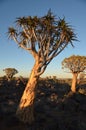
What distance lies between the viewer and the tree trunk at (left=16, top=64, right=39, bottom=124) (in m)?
12.8

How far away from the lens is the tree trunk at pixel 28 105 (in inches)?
505

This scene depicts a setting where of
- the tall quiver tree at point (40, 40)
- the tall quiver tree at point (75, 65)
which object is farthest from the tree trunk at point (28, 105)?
the tall quiver tree at point (75, 65)

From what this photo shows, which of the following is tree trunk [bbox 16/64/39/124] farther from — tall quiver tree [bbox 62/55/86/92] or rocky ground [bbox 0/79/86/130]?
tall quiver tree [bbox 62/55/86/92]

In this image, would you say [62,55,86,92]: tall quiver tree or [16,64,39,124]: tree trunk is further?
[62,55,86,92]: tall quiver tree

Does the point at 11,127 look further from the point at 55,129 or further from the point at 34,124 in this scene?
the point at 55,129

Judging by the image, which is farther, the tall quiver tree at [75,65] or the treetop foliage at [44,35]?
the tall quiver tree at [75,65]

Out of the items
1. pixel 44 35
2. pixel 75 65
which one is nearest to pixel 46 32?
pixel 44 35

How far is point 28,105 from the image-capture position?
514 inches

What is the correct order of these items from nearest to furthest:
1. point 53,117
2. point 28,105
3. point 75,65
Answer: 1. point 28,105
2. point 53,117
3. point 75,65

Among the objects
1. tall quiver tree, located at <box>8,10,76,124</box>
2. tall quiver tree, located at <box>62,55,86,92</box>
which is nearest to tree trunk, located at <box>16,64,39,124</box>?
tall quiver tree, located at <box>8,10,76,124</box>

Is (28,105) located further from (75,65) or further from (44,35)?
(75,65)

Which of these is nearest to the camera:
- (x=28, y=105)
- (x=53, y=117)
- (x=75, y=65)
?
(x=28, y=105)

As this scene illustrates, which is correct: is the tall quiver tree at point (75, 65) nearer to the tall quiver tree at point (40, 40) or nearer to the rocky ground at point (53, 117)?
the rocky ground at point (53, 117)

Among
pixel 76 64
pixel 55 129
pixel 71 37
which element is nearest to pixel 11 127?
pixel 55 129
